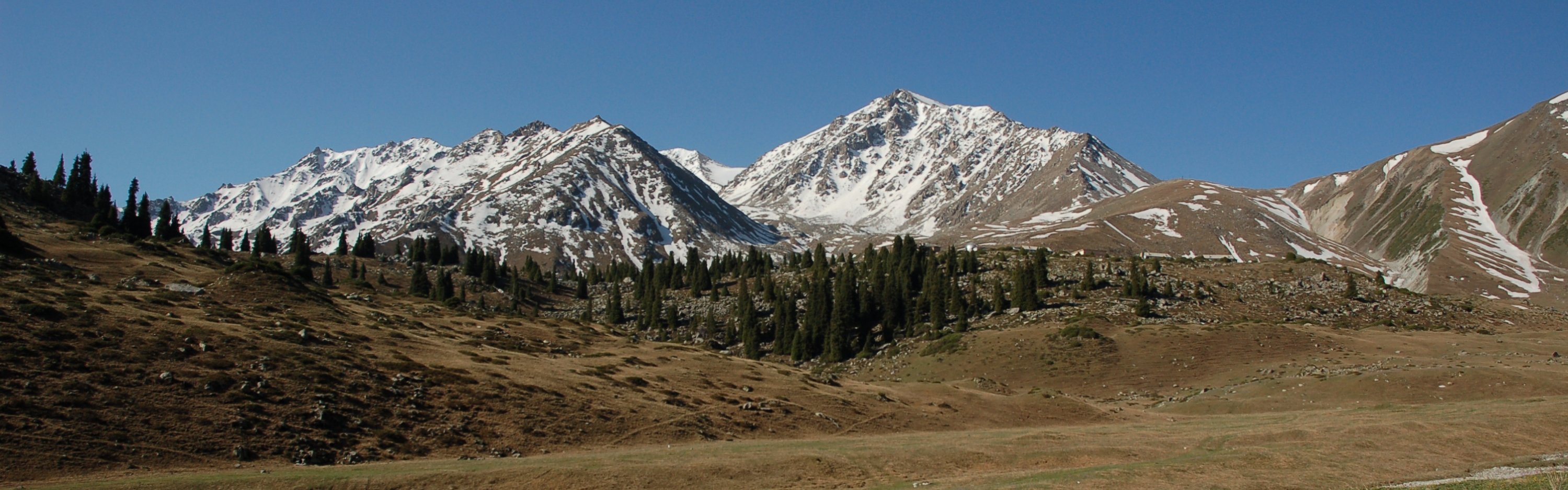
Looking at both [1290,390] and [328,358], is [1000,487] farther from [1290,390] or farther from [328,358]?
[1290,390]

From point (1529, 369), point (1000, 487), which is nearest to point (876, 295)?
point (1529, 369)

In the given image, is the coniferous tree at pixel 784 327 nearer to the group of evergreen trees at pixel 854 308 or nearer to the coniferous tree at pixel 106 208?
the group of evergreen trees at pixel 854 308

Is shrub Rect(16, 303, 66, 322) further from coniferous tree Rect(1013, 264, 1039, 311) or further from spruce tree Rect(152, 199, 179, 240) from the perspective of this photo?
spruce tree Rect(152, 199, 179, 240)

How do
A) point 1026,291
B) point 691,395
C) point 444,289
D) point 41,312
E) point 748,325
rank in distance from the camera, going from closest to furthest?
1. point 41,312
2. point 691,395
3. point 1026,291
4. point 748,325
5. point 444,289

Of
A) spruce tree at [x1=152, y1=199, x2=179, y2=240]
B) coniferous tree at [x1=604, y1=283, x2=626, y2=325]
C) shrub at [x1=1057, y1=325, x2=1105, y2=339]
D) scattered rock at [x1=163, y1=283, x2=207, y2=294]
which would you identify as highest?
spruce tree at [x1=152, y1=199, x2=179, y2=240]

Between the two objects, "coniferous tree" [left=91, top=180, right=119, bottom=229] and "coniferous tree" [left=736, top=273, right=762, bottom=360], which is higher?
"coniferous tree" [left=91, top=180, right=119, bottom=229]

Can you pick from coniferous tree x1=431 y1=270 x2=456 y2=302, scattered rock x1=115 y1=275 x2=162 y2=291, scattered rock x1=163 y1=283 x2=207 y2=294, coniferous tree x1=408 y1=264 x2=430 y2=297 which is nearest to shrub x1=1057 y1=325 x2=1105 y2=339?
scattered rock x1=163 y1=283 x2=207 y2=294

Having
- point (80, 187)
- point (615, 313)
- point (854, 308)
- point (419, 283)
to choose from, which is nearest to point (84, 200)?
point (80, 187)

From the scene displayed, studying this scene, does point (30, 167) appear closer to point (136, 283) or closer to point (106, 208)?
point (106, 208)

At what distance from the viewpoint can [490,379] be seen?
169 ft

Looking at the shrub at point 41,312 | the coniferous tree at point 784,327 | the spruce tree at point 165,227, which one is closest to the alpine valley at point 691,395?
the shrub at point 41,312

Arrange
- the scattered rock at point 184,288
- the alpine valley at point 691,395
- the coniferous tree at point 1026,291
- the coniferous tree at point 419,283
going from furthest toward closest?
the coniferous tree at point 419,283
the coniferous tree at point 1026,291
the scattered rock at point 184,288
the alpine valley at point 691,395

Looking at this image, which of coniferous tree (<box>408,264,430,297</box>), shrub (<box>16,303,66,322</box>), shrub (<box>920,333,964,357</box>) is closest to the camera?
shrub (<box>16,303,66,322</box>)

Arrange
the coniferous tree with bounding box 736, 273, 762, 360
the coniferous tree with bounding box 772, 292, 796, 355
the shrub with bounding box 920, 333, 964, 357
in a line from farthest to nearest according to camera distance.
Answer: the coniferous tree with bounding box 772, 292, 796, 355 < the coniferous tree with bounding box 736, 273, 762, 360 < the shrub with bounding box 920, 333, 964, 357
